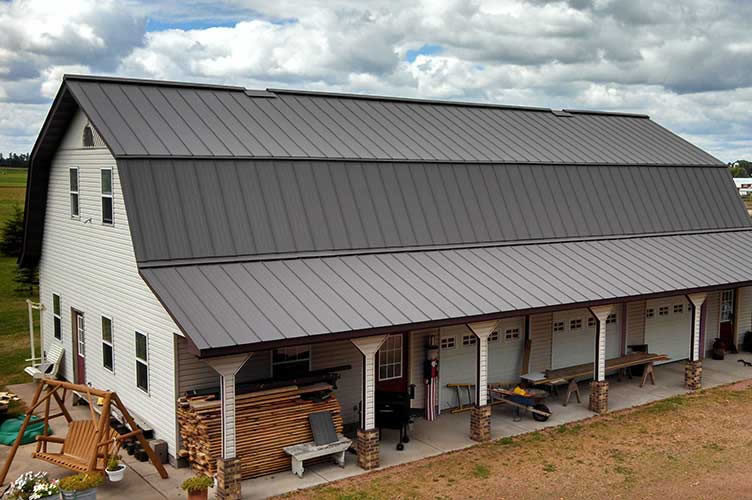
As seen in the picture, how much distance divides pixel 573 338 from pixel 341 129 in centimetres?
836

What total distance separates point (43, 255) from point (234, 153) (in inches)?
317

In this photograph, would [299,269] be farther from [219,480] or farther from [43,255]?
[43,255]

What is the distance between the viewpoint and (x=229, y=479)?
12.7 m

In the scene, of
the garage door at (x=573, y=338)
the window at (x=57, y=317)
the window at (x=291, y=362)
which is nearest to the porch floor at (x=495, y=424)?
the garage door at (x=573, y=338)

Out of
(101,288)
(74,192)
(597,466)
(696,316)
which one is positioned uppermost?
(74,192)

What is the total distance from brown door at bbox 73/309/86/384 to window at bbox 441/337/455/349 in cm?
880

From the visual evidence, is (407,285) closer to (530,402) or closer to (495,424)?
(495,424)

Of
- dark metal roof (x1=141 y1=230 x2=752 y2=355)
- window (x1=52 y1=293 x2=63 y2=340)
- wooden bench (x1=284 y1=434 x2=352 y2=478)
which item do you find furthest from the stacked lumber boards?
window (x1=52 y1=293 x2=63 y2=340)

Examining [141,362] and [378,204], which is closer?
[141,362]

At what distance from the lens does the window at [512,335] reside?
741 inches

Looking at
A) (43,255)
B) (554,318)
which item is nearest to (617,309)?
(554,318)

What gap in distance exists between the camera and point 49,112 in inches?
694

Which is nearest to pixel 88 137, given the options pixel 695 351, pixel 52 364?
pixel 52 364

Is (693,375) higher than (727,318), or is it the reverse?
(727,318)
